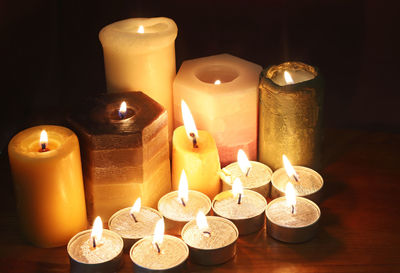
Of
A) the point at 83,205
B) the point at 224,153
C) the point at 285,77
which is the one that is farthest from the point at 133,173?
the point at 285,77

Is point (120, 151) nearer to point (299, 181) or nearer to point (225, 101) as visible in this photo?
point (225, 101)

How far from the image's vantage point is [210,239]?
1058 millimetres

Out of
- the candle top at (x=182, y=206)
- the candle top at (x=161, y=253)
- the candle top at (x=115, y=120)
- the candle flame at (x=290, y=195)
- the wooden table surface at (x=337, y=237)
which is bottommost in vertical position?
the wooden table surface at (x=337, y=237)

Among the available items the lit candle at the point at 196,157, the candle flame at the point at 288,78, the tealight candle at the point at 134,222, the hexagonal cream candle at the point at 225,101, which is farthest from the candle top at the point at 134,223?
the candle flame at the point at 288,78

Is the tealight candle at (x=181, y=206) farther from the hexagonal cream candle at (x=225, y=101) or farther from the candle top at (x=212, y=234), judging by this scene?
the hexagonal cream candle at (x=225, y=101)

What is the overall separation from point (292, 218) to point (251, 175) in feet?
0.50

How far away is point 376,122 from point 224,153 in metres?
0.40

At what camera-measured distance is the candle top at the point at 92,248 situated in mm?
1015

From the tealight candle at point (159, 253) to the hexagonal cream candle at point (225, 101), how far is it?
26 cm

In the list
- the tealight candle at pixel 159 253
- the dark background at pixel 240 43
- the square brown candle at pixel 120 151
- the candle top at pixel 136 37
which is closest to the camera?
the tealight candle at pixel 159 253

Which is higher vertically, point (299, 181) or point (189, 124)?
point (189, 124)

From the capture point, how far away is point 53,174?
3.41ft

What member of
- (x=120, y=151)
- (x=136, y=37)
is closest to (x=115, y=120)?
(x=120, y=151)

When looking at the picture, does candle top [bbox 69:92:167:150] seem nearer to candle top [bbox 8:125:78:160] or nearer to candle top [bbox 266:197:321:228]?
candle top [bbox 8:125:78:160]
